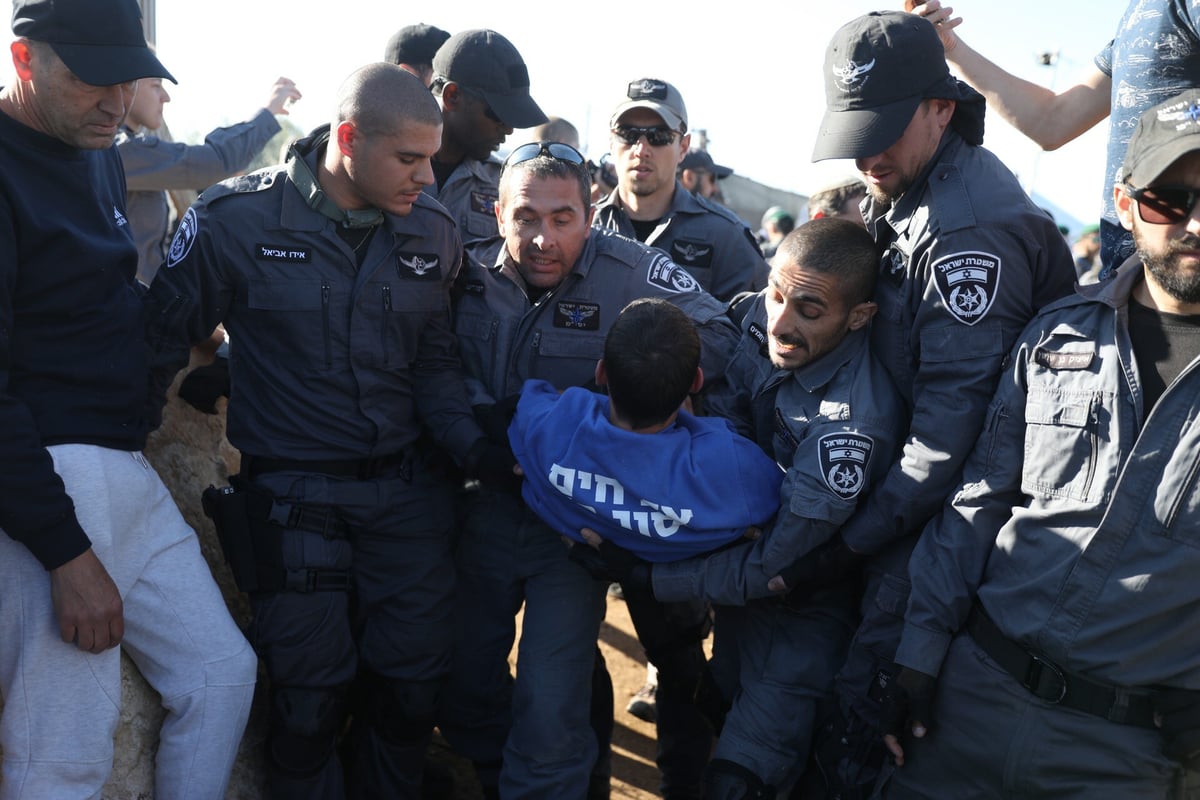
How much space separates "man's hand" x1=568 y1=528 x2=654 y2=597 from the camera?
307 cm

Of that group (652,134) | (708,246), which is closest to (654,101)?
(652,134)

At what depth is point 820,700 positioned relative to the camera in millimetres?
3094

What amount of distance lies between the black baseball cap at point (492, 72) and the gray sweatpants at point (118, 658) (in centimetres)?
264

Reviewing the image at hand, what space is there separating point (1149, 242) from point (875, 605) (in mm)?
1236

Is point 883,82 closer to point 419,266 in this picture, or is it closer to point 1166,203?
point 1166,203

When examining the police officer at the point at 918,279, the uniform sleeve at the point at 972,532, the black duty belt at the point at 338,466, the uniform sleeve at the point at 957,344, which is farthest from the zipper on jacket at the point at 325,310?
the uniform sleeve at the point at 972,532

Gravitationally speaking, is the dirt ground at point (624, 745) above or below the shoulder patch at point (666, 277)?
below

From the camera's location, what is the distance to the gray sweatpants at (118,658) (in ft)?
8.35

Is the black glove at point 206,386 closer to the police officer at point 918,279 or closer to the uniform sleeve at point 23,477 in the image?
the uniform sleeve at point 23,477

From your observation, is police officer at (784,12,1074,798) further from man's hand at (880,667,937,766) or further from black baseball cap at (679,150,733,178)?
black baseball cap at (679,150,733,178)

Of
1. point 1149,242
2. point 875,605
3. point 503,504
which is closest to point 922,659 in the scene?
point 875,605

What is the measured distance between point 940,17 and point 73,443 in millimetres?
2865

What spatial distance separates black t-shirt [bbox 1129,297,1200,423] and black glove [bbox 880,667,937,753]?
884 mm

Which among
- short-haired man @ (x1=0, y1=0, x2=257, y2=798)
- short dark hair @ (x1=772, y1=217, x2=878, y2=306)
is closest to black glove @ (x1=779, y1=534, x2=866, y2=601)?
short dark hair @ (x1=772, y1=217, x2=878, y2=306)
